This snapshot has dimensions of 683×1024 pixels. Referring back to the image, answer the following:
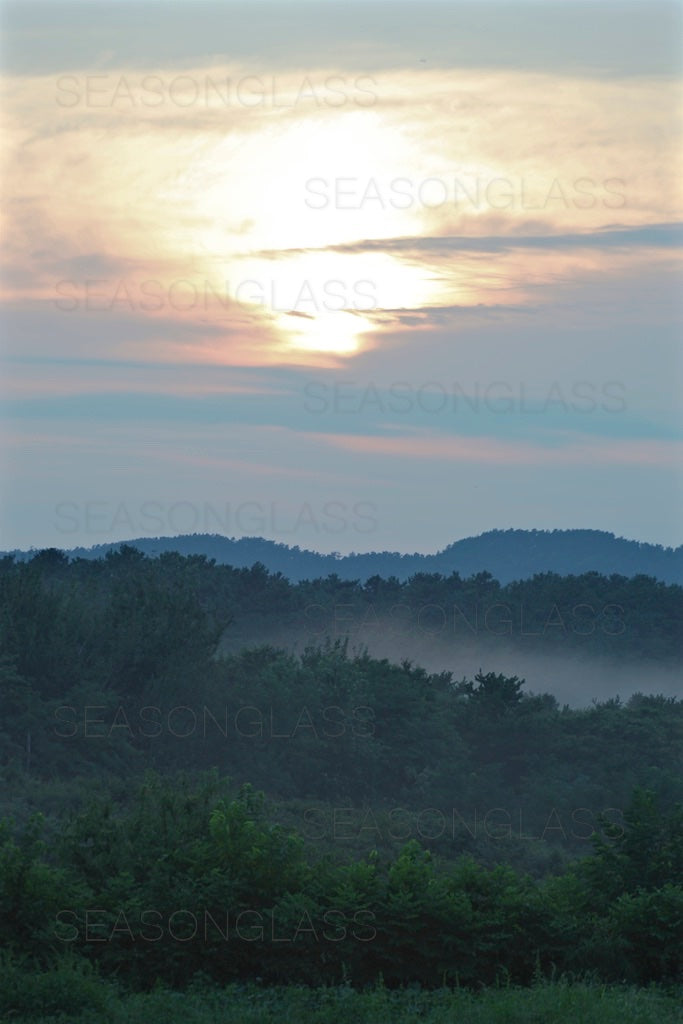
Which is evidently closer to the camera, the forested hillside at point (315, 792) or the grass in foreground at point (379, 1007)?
the grass in foreground at point (379, 1007)

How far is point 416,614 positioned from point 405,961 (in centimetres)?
7689

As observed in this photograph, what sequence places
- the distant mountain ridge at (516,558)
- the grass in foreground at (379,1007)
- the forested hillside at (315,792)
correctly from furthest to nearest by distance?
the distant mountain ridge at (516,558) < the forested hillside at (315,792) < the grass in foreground at (379,1007)

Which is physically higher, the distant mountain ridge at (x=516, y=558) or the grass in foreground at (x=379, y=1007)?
the distant mountain ridge at (x=516, y=558)

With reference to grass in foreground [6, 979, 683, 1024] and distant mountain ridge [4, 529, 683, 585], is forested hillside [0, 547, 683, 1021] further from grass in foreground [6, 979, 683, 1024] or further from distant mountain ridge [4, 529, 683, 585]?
distant mountain ridge [4, 529, 683, 585]

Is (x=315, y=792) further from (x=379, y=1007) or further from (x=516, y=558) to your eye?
(x=516, y=558)

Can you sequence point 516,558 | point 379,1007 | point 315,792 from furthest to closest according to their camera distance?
point 516,558, point 315,792, point 379,1007

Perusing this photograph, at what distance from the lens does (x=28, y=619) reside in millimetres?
48000

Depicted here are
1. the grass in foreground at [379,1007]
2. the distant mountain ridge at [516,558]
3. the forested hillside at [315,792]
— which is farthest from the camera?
the distant mountain ridge at [516,558]

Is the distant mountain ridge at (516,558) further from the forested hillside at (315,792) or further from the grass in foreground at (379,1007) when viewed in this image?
the grass in foreground at (379,1007)

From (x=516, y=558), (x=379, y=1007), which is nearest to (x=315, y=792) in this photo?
(x=379, y=1007)

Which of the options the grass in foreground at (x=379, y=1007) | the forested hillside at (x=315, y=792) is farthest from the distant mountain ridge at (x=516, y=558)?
the grass in foreground at (x=379, y=1007)

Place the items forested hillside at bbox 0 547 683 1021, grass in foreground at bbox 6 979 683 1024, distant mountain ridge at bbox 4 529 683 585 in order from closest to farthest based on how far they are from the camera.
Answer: grass in foreground at bbox 6 979 683 1024 → forested hillside at bbox 0 547 683 1021 → distant mountain ridge at bbox 4 529 683 585

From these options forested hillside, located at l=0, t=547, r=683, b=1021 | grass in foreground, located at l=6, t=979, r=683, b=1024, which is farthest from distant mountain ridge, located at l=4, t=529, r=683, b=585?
grass in foreground, located at l=6, t=979, r=683, b=1024

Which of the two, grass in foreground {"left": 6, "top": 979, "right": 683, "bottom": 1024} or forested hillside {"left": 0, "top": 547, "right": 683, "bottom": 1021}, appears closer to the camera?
grass in foreground {"left": 6, "top": 979, "right": 683, "bottom": 1024}
